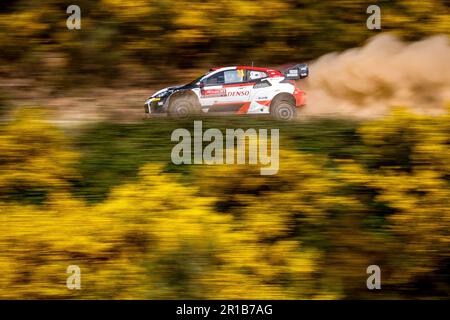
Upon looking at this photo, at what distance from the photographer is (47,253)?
609 centimetres

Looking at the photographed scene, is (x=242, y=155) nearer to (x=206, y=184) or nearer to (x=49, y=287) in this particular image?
(x=206, y=184)

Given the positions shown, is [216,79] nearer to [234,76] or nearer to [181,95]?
[234,76]

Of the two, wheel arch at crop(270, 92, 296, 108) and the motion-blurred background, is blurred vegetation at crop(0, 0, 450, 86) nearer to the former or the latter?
the motion-blurred background

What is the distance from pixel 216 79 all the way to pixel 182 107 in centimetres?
Result: 44

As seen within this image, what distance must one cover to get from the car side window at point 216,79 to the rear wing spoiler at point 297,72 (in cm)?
63

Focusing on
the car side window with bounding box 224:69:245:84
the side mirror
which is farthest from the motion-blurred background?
the side mirror

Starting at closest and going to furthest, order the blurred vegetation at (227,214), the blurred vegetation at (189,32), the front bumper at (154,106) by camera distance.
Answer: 1. the blurred vegetation at (227,214)
2. the front bumper at (154,106)
3. the blurred vegetation at (189,32)

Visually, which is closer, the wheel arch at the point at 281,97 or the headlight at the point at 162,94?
the wheel arch at the point at 281,97

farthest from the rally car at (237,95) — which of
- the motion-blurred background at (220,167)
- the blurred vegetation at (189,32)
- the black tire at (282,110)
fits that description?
the blurred vegetation at (189,32)

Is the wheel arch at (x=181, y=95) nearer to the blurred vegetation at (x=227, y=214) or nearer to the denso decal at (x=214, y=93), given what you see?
the denso decal at (x=214, y=93)

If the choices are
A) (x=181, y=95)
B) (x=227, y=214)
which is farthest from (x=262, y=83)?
(x=227, y=214)

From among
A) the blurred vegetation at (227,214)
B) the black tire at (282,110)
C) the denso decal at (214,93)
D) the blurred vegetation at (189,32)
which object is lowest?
the blurred vegetation at (227,214)

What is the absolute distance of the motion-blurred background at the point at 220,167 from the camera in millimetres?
6051

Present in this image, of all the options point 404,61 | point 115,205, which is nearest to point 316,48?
point 404,61
